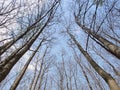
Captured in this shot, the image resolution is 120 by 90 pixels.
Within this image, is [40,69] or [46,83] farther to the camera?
[46,83]

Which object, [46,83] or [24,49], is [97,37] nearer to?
[24,49]

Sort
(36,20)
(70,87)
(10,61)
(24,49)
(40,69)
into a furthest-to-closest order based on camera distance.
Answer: (70,87) → (40,69) → (36,20) → (24,49) → (10,61)

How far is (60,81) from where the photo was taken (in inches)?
723

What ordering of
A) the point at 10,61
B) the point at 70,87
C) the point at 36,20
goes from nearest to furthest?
the point at 10,61 → the point at 36,20 → the point at 70,87

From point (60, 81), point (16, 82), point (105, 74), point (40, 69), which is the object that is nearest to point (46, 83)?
point (60, 81)

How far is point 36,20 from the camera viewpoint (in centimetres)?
687

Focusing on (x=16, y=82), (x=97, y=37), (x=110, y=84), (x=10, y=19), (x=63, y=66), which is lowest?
(x=63, y=66)

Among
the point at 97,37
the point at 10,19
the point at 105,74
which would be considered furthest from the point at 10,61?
the point at 97,37

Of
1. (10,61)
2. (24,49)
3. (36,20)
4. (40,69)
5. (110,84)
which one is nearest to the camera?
(110,84)

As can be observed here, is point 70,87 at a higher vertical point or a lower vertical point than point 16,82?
lower

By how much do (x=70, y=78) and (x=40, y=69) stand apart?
4318 mm

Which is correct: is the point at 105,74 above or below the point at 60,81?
above

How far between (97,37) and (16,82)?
3444mm

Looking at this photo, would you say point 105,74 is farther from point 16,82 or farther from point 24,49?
point 16,82
